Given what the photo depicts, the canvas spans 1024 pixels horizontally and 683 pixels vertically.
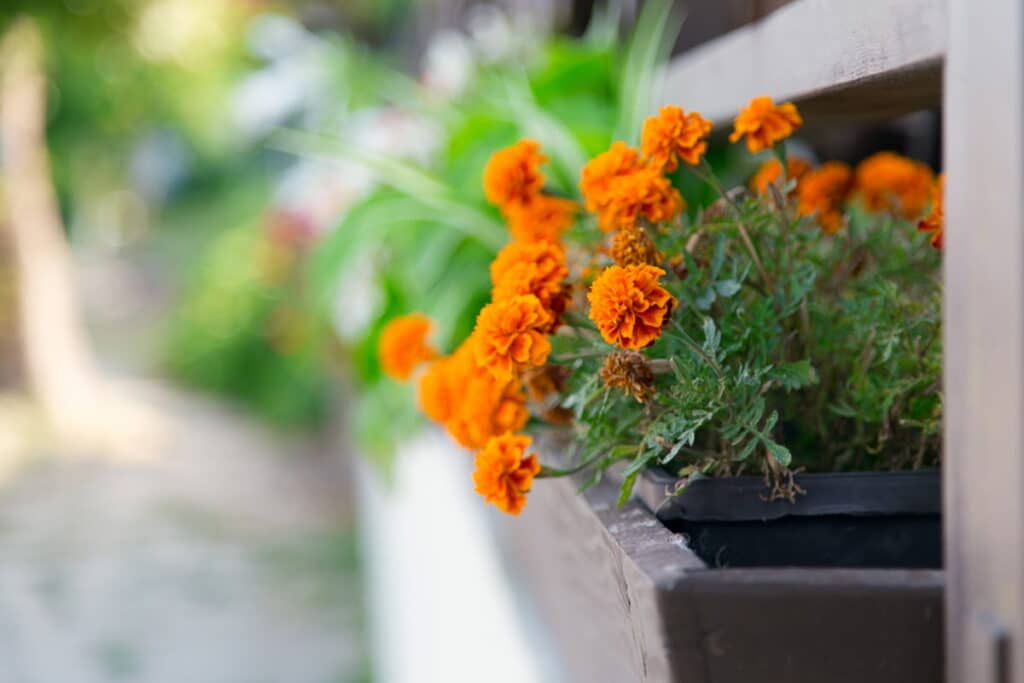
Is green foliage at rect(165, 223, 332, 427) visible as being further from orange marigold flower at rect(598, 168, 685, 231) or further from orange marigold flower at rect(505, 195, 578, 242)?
orange marigold flower at rect(598, 168, 685, 231)

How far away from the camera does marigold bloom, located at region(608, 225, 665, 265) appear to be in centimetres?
81

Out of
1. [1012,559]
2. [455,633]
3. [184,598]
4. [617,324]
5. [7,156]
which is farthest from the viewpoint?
[7,156]

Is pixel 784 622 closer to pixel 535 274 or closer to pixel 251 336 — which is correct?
pixel 535 274

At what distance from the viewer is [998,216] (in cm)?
49

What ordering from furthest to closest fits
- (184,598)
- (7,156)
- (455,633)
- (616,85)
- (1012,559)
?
(7,156), (184,598), (616,85), (455,633), (1012,559)

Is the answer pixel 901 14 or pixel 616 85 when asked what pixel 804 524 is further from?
pixel 616 85

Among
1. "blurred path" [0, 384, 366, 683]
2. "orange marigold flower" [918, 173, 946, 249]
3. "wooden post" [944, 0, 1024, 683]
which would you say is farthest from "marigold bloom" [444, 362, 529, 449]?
"blurred path" [0, 384, 366, 683]

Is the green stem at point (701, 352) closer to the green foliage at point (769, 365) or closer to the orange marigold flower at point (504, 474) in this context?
the green foliage at point (769, 365)

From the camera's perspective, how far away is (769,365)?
761 mm

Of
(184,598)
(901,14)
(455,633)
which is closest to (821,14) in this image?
(901,14)

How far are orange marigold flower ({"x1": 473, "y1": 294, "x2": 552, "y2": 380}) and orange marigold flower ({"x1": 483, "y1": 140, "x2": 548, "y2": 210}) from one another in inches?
10.5

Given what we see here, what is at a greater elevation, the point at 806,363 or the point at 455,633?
the point at 806,363

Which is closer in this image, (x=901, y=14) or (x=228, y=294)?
(x=901, y=14)

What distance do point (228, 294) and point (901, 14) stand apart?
7.13m
